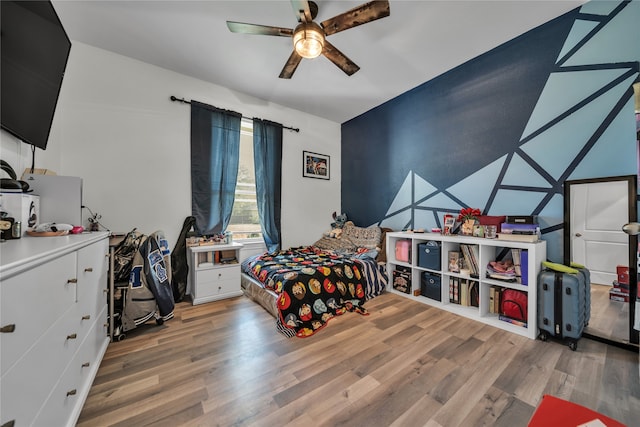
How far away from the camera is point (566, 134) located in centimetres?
217

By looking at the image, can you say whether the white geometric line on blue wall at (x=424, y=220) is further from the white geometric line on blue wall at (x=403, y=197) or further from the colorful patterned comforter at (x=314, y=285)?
the colorful patterned comforter at (x=314, y=285)

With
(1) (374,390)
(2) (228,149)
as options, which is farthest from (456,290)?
(2) (228,149)

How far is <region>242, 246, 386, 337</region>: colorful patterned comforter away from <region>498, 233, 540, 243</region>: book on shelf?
1.42 meters

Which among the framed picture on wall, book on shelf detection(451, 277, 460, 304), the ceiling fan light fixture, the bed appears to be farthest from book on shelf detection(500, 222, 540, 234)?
the framed picture on wall

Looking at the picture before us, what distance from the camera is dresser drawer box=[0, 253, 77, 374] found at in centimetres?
66

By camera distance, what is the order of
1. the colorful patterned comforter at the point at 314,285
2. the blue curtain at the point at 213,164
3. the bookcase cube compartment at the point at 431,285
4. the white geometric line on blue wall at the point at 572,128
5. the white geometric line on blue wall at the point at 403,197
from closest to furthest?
the white geometric line on blue wall at the point at 572,128, the colorful patterned comforter at the point at 314,285, the bookcase cube compartment at the point at 431,285, the blue curtain at the point at 213,164, the white geometric line on blue wall at the point at 403,197

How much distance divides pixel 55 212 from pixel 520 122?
4138mm

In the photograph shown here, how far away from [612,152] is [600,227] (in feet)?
2.05

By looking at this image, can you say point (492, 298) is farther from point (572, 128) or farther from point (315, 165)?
point (315, 165)

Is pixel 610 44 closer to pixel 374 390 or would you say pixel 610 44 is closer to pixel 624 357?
pixel 624 357

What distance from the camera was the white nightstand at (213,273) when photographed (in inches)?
109

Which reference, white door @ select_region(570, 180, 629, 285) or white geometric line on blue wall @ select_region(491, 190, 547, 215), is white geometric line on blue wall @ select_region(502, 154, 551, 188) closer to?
white geometric line on blue wall @ select_region(491, 190, 547, 215)

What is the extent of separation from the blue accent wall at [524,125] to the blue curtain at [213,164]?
2424 millimetres

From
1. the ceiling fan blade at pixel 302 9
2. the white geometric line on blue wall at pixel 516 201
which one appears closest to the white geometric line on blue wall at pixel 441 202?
the white geometric line on blue wall at pixel 516 201
